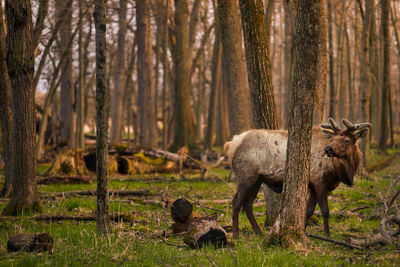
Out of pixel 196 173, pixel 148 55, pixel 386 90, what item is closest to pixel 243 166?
pixel 196 173

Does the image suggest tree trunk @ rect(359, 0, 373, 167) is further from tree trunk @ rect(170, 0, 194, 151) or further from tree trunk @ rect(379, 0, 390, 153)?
tree trunk @ rect(170, 0, 194, 151)

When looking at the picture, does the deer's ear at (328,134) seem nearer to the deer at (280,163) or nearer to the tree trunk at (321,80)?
the deer at (280,163)

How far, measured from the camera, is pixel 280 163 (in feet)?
24.1

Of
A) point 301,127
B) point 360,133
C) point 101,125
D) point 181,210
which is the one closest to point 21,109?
point 101,125

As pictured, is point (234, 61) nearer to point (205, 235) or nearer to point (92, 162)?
point (92, 162)

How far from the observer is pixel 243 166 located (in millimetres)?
7453

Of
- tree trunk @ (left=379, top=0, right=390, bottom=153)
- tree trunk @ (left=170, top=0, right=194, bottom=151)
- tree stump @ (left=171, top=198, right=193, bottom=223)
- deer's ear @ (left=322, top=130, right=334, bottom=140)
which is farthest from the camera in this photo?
tree trunk @ (left=379, top=0, right=390, bottom=153)

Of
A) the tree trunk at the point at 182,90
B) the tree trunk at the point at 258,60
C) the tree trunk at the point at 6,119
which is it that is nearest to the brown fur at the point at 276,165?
the tree trunk at the point at 258,60

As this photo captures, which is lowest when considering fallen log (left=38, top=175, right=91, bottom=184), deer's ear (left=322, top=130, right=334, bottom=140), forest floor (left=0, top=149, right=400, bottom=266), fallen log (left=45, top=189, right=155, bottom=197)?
forest floor (left=0, top=149, right=400, bottom=266)

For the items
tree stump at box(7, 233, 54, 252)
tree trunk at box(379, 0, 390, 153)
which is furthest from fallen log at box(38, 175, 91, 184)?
tree trunk at box(379, 0, 390, 153)

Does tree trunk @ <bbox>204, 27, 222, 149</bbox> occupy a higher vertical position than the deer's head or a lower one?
higher

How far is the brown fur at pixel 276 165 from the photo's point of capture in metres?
7.32

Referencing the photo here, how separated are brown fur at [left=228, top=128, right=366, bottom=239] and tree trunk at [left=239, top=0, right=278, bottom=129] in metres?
0.74

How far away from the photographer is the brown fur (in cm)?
732
